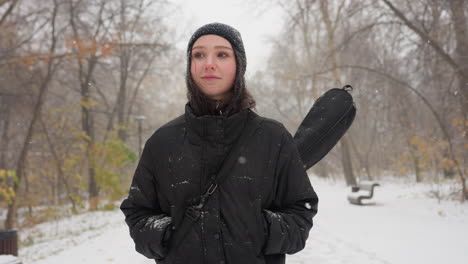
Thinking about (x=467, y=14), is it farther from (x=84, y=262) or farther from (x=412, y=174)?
(x=412, y=174)

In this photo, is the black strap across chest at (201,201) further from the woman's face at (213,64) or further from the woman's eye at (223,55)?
the woman's eye at (223,55)

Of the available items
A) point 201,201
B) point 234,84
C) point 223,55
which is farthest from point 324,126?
point 201,201

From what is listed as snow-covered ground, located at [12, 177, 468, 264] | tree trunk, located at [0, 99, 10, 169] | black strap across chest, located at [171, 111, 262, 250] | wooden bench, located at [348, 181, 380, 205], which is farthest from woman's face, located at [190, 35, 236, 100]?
tree trunk, located at [0, 99, 10, 169]

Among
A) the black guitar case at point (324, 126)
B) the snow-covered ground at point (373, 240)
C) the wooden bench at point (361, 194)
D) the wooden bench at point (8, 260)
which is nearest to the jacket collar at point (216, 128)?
the black guitar case at point (324, 126)

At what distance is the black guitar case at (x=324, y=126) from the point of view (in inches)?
83.7

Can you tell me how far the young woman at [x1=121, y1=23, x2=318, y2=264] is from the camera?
1499 millimetres

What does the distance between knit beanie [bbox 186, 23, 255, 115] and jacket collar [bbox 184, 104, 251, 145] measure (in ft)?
0.17

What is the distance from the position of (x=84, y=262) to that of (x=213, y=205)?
5.38 metres

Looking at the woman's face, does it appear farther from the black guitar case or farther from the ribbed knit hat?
the black guitar case

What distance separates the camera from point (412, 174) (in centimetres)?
1878

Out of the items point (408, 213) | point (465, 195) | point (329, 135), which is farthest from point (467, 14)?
point (329, 135)

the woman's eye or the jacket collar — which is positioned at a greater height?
the woman's eye

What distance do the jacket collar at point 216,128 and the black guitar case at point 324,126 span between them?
0.63 metres

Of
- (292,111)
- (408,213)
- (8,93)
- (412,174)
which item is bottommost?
(412,174)
